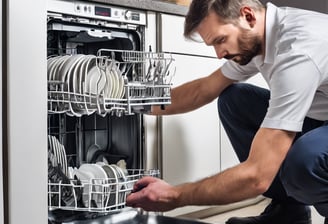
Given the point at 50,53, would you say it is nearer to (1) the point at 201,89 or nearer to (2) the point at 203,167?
(1) the point at 201,89

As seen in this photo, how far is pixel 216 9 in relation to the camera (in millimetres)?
1581

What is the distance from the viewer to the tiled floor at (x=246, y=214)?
2.16m

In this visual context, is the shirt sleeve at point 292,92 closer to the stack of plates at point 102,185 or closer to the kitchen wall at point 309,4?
the stack of plates at point 102,185

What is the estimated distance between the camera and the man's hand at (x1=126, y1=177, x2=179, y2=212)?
142cm

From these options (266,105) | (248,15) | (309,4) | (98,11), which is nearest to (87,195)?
(98,11)

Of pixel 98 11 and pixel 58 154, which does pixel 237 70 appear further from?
pixel 58 154

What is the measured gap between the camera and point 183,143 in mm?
2066

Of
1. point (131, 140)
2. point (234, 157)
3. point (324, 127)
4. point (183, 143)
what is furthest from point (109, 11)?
point (234, 157)

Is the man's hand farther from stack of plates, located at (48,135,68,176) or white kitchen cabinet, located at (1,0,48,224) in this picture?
white kitchen cabinet, located at (1,0,48,224)

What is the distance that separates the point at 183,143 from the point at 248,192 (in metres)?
0.67

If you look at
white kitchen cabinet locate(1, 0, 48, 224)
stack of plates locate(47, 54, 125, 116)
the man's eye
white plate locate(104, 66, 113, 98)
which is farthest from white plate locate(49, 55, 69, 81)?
the man's eye

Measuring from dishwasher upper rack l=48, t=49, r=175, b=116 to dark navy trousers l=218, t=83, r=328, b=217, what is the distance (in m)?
0.44

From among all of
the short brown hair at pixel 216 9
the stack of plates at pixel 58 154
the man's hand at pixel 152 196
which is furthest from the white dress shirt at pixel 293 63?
the stack of plates at pixel 58 154

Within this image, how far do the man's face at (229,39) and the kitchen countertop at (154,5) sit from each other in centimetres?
27
